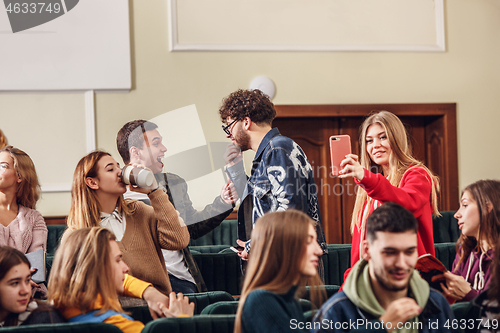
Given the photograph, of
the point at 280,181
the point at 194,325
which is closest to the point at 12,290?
the point at 194,325

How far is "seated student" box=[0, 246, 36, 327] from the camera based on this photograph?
4.74 ft

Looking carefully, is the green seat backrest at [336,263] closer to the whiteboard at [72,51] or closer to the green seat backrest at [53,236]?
the green seat backrest at [53,236]

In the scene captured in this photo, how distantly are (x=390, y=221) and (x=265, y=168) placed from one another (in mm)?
822

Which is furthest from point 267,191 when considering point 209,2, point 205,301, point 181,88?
point 209,2

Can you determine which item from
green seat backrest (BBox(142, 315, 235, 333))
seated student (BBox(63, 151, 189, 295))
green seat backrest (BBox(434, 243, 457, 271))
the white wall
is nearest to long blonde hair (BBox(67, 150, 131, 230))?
seated student (BBox(63, 151, 189, 295))

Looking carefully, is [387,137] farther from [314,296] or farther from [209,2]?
[209,2]

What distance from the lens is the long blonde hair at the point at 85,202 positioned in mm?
1867

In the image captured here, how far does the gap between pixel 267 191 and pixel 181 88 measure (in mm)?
2468

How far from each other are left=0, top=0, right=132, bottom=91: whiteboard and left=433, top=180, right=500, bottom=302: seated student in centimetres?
310

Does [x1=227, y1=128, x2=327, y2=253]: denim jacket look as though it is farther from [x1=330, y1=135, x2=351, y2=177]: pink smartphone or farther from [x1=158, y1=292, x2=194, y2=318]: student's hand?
[x1=158, y1=292, x2=194, y2=318]: student's hand

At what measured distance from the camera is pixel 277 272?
1317mm

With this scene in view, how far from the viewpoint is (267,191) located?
2.07 metres

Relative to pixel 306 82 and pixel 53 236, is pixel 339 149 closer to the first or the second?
pixel 306 82

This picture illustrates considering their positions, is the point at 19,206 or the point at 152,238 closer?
the point at 152,238
